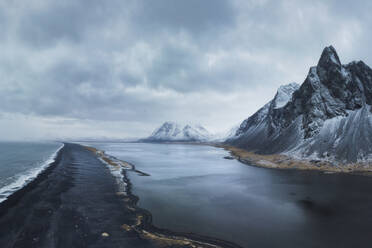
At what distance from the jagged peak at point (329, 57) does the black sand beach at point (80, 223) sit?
10820 cm

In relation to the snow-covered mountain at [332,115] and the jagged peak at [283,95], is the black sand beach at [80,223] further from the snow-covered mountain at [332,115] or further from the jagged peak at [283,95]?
the jagged peak at [283,95]

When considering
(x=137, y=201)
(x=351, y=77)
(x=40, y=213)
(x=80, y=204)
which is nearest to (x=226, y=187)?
(x=137, y=201)

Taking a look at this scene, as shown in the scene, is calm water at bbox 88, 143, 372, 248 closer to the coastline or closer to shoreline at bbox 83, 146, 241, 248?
shoreline at bbox 83, 146, 241, 248

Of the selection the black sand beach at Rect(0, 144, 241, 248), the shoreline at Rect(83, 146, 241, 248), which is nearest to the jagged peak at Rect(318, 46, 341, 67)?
the shoreline at Rect(83, 146, 241, 248)

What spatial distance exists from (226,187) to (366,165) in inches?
1832

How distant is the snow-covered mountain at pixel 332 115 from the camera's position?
66.6 meters

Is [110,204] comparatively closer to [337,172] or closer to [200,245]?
[200,245]

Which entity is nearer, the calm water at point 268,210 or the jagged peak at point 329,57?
the calm water at point 268,210

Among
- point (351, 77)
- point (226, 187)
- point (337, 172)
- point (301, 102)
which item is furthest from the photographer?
point (301, 102)

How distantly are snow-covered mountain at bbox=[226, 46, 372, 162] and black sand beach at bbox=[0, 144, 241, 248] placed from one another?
6746 cm

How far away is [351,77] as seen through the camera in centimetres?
8694

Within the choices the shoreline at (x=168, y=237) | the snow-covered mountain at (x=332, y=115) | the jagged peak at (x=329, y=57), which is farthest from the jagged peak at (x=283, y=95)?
the shoreline at (x=168, y=237)

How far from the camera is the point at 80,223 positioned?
20062 mm

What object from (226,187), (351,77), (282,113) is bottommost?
(226,187)
